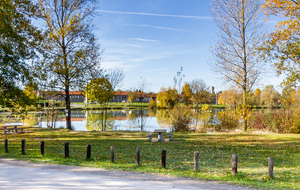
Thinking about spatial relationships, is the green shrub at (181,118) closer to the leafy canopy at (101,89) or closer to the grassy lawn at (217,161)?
the leafy canopy at (101,89)

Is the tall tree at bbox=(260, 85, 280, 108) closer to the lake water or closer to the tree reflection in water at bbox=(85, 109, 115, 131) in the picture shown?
the lake water

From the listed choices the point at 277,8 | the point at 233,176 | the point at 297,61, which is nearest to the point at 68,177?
the point at 233,176

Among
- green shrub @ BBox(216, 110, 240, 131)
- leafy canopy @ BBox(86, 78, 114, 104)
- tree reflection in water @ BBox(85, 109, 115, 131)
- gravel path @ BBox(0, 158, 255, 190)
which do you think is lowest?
tree reflection in water @ BBox(85, 109, 115, 131)

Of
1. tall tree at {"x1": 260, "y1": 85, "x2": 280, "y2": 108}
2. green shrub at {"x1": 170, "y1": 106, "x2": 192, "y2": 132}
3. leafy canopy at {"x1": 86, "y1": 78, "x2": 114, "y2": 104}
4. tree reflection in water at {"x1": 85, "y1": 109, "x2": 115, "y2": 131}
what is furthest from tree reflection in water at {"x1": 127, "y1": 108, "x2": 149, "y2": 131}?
tall tree at {"x1": 260, "y1": 85, "x2": 280, "y2": 108}

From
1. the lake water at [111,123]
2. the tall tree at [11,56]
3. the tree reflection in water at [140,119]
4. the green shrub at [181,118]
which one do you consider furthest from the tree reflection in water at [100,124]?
the tall tree at [11,56]

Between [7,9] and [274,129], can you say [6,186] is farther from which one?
[274,129]

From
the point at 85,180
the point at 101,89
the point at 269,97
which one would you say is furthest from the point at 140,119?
the point at 269,97

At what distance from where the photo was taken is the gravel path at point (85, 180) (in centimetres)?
741

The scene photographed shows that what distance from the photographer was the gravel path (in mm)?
7414

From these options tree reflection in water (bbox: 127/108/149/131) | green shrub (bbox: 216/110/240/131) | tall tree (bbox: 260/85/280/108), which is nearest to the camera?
green shrub (bbox: 216/110/240/131)

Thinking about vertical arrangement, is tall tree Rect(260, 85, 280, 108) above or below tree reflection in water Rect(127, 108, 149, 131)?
above

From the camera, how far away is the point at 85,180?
8.05 meters

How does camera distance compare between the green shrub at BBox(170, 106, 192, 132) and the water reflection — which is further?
the water reflection

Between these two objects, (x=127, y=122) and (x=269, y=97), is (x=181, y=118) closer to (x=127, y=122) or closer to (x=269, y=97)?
(x=127, y=122)
